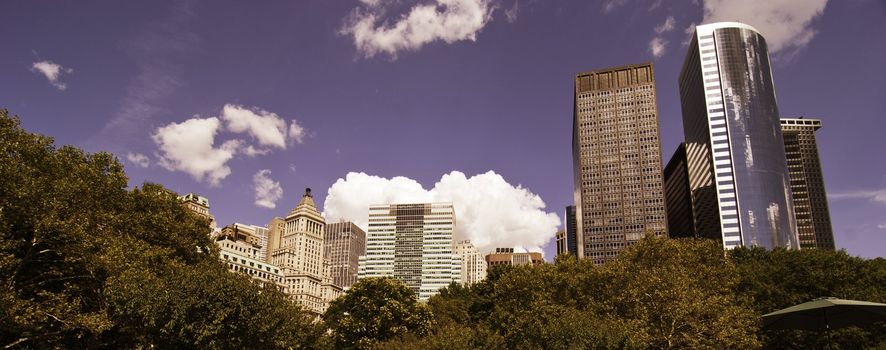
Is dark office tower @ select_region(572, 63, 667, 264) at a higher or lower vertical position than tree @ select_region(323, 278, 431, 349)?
higher

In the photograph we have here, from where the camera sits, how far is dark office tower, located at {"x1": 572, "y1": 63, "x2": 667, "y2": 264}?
531ft

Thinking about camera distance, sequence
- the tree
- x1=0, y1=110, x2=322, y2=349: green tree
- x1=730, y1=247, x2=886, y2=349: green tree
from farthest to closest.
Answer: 1. the tree
2. x1=730, y1=247, x2=886, y2=349: green tree
3. x1=0, y1=110, x2=322, y2=349: green tree

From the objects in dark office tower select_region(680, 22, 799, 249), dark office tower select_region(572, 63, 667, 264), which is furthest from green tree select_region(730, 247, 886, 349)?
dark office tower select_region(572, 63, 667, 264)

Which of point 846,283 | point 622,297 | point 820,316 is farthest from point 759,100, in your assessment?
point 820,316

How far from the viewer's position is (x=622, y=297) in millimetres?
33219

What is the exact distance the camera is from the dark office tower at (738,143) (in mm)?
143000

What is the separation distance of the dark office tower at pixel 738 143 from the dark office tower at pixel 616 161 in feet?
46.4

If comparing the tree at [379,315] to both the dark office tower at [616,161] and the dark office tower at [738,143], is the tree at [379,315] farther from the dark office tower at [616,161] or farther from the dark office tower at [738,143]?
the dark office tower at [738,143]

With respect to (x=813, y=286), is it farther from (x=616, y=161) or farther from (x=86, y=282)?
(x=616, y=161)

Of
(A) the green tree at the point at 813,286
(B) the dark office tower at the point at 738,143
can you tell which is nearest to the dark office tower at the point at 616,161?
(B) the dark office tower at the point at 738,143

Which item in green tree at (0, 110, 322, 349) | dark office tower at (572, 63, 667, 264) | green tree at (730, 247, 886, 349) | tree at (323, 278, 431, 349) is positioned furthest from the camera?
dark office tower at (572, 63, 667, 264)

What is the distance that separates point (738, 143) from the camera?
148125mm

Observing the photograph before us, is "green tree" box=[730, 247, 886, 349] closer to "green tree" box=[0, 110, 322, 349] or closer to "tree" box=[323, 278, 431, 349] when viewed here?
"tree" box=[323, 278, 431, 349]

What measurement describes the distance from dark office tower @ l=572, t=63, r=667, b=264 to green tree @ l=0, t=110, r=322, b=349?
144994 mm
